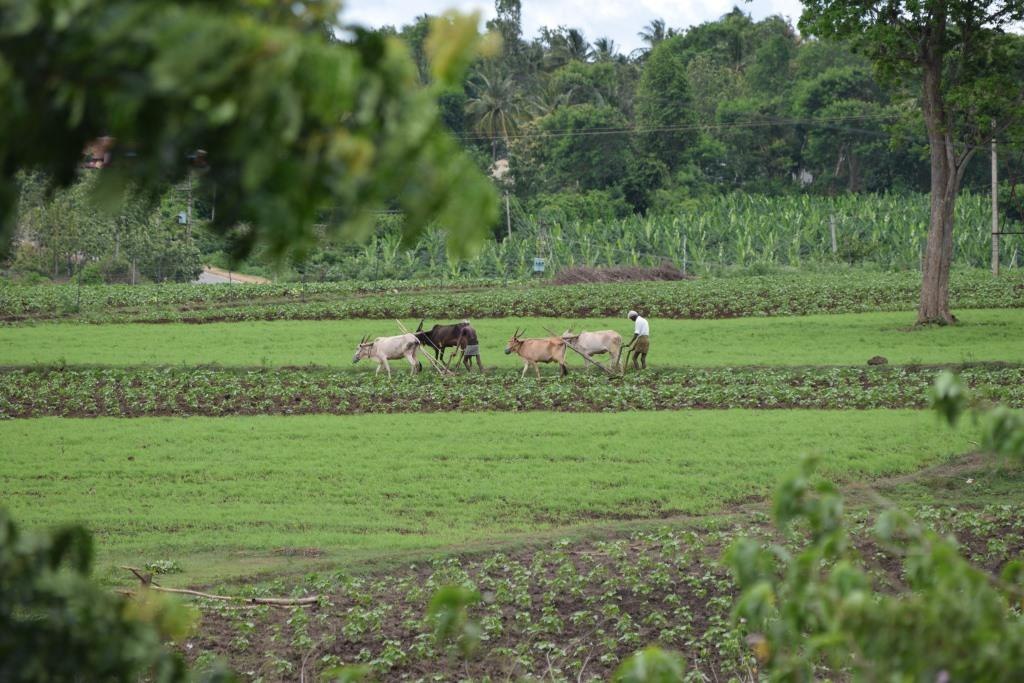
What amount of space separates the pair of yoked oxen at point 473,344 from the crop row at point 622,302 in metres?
9.80

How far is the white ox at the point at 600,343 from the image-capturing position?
26.6m

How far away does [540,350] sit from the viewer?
26547mm

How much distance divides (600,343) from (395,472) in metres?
9.45

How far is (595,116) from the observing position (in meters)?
67.1

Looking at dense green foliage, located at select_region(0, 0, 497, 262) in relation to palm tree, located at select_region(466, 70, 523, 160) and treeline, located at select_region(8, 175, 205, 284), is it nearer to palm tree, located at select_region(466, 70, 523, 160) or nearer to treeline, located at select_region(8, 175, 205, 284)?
treeline, located at select_region(8, 175, 205, 284)

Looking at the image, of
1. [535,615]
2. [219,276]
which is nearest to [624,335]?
[535,615]

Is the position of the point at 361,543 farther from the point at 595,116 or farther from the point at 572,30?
the point at 572,30

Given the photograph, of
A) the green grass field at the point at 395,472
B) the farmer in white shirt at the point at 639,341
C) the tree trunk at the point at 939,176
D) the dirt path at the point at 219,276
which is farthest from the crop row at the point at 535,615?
the dirt path at the point at 219,276

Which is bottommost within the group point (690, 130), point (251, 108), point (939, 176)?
point (251, 108)

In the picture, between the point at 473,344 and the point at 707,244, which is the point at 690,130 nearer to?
the point at 707,244

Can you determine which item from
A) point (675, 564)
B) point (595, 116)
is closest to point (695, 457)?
point (675, 564)

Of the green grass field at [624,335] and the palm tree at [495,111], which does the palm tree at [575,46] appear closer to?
the palm tree at [495,111]

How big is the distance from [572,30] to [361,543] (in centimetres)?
8242

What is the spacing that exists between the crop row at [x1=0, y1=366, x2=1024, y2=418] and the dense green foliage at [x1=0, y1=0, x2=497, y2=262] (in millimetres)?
20372
